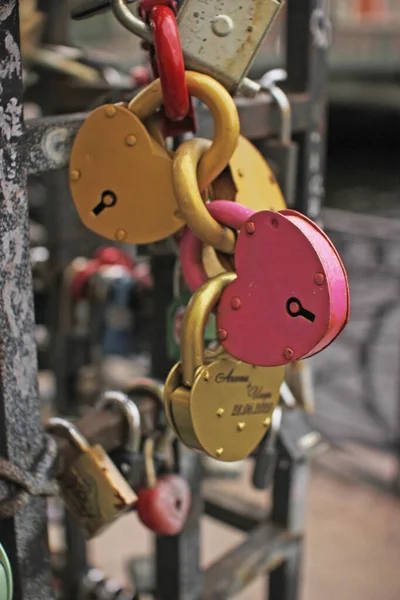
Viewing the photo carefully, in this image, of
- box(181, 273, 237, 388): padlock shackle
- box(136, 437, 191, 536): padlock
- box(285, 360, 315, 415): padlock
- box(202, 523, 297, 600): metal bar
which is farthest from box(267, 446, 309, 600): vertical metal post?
box(181, 273, 237, 388): padlock shackle

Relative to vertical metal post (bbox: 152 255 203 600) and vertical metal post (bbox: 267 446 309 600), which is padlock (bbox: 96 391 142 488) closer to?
vertical metal post (bbox: 152 255 203 600)

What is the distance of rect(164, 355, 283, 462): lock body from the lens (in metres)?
0.45

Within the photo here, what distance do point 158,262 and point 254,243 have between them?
296mm

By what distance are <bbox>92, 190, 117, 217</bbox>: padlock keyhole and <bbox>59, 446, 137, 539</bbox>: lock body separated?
20cm

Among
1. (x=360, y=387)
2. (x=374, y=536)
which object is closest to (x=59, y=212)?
(x=374, y=536)

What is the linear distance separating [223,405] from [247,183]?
17cm

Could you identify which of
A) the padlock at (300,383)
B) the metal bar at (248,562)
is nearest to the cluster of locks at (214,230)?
the padlock at (300,383)

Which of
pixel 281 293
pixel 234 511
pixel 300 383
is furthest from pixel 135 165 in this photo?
pixel 234 511

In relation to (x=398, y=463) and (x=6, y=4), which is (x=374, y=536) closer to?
(x=398, y=463)

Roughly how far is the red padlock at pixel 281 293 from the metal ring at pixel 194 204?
0.04 feet

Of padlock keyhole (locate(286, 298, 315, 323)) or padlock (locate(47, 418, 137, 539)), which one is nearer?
padlock keyhole (locate(286, 298, 315, 323))

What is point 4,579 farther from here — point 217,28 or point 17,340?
point 217,28

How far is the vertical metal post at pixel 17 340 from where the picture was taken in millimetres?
455

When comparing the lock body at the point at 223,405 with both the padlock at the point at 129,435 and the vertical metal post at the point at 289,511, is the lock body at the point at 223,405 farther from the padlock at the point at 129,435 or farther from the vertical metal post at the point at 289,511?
the vertical metal post at the point at 289,511
